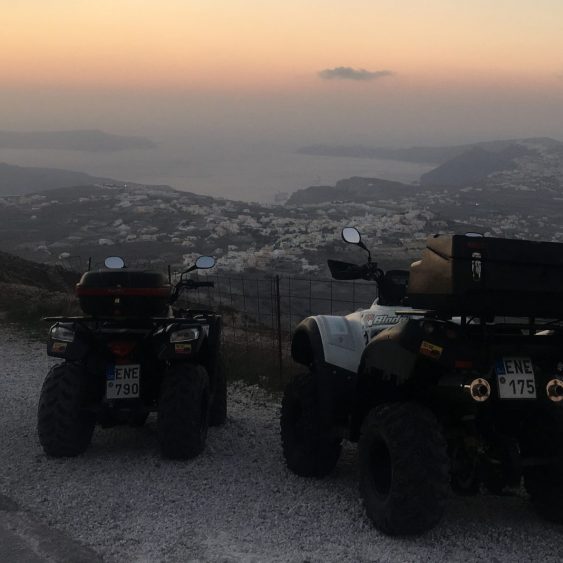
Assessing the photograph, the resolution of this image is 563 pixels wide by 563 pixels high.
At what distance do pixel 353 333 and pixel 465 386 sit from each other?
134 centimetres

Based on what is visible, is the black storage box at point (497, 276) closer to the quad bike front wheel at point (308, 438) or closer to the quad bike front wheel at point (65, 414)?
the quad bike front wheel at point (308, 438)

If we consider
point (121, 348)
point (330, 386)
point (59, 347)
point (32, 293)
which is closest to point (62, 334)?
point (59, 347)

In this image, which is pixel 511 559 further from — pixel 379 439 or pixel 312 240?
pixel 312 240

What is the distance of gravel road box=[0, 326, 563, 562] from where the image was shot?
412cm

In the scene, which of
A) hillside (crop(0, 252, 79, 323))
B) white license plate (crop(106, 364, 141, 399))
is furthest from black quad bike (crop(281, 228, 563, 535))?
hillside (crop(0, 252, 79, 323))

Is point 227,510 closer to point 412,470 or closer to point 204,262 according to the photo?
point 412,470

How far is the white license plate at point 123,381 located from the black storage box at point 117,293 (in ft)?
1.36

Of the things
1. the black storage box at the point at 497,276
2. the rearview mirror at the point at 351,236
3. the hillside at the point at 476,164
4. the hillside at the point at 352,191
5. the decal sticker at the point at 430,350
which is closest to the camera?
the black storage box at the point at 497,276

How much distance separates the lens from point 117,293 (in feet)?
19.6

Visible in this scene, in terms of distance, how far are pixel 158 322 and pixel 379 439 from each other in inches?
96.1

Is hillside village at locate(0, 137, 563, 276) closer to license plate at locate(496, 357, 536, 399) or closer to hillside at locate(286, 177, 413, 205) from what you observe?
hillside at locate(286, 177, 413, 205)

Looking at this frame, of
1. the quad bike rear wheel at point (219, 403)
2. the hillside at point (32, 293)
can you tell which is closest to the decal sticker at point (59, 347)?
the quad bike rear wheel at point (219, 403)

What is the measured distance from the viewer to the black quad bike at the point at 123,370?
5820 millimetres

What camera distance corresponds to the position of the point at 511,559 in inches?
159
